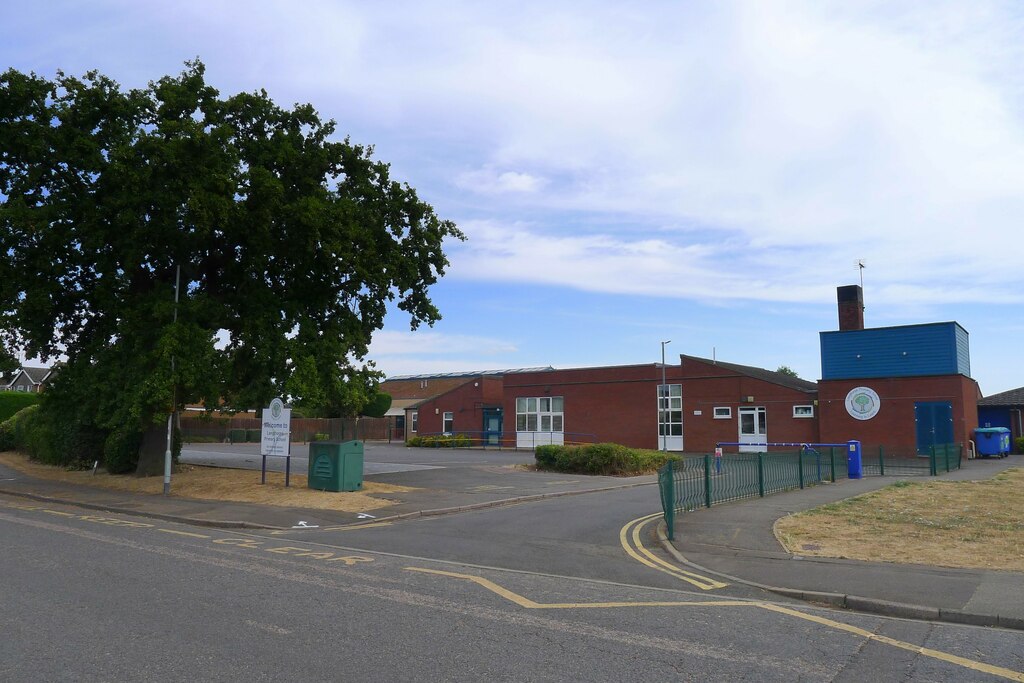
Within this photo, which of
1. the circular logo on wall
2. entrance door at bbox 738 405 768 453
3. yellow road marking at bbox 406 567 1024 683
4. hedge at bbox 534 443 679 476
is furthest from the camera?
entrance door at bbox 738 405 768 453

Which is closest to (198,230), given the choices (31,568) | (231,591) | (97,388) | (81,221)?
(81,221)

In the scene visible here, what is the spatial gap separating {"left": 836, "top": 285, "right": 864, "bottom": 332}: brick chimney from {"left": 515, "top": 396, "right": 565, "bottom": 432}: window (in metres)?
17.0

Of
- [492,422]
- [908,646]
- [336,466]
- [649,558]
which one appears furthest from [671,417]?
[908,646]

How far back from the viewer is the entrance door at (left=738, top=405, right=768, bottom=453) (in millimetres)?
40219

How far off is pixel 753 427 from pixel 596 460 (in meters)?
16.4

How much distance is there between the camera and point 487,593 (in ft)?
27.8

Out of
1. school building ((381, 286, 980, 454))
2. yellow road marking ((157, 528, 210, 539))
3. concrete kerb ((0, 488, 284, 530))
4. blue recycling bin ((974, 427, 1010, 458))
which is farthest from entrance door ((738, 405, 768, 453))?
yellow road marking ((157, 528, 210, 539))

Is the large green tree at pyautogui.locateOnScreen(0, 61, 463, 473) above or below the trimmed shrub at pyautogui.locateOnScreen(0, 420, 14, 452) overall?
above

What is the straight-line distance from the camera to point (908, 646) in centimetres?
655

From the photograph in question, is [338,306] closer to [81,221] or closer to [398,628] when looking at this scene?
[81,221]

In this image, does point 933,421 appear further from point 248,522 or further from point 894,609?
point 248,522

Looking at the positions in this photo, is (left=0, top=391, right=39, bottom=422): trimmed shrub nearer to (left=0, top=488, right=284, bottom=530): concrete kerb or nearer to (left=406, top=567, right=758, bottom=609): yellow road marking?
(left=0, top=488, right=284, bottom=530): concrete kerb

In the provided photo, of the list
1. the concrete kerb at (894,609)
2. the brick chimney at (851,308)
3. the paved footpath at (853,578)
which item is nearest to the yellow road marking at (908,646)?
the concrete kerb at (894,609)

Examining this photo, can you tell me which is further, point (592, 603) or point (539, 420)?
point (539, 420)
